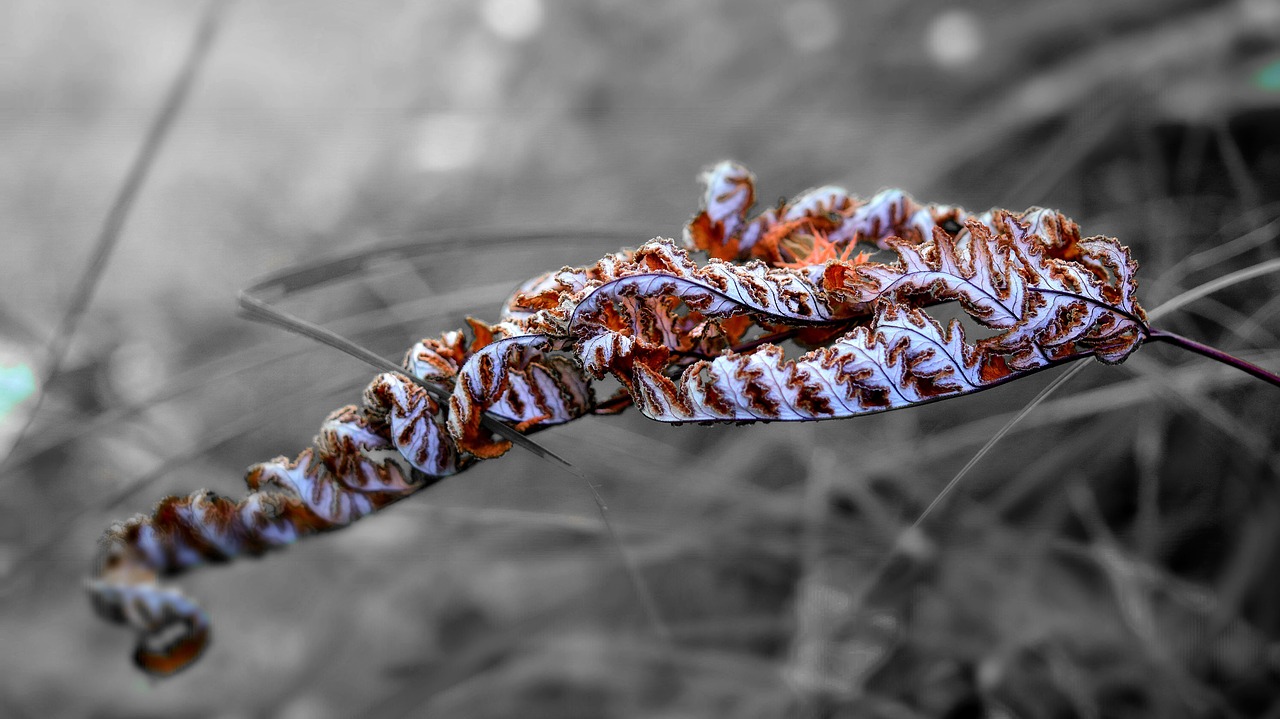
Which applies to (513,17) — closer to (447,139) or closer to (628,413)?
(447,139)

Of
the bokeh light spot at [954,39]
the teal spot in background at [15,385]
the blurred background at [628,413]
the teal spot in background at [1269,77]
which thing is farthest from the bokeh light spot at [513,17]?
the teal spot in background at [1269,77]

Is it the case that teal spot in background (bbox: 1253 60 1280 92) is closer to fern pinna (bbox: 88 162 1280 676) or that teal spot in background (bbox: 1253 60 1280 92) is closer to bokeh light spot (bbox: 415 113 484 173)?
fern pinna (bbox: 88 162 1280 676)

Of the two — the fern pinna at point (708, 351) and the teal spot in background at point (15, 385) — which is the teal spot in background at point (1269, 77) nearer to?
the fern pinna at point (708, 351)

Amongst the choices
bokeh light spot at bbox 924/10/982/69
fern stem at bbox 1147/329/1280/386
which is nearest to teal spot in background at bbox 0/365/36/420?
fern stem at bbox 1147/329/1280/386

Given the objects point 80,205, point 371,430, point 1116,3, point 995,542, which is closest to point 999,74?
point 1116,3

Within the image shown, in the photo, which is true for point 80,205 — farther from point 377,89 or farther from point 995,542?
point 995,542

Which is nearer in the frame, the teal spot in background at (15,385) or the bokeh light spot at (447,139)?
the teal spot in background at (15,385)
